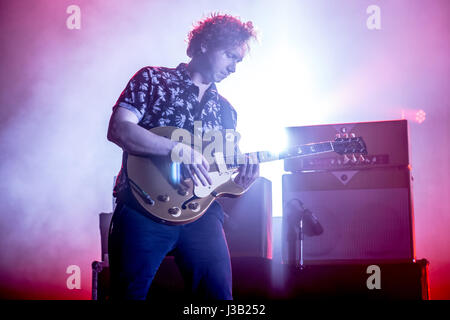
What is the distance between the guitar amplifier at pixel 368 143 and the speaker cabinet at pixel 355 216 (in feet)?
0.14

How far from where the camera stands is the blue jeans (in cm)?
150

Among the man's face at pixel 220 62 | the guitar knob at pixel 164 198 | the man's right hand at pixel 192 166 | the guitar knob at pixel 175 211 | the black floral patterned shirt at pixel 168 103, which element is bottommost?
the guitar knob at pixel 175 211

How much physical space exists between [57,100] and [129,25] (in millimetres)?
840

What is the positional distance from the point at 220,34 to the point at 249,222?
3.33 ft

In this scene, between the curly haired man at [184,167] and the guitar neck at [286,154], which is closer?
the curly haired man at [184,167]

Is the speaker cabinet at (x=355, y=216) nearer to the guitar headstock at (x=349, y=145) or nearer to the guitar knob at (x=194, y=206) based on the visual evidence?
the guitar headstock at (x=349, y=145)

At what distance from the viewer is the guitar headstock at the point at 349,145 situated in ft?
7.75

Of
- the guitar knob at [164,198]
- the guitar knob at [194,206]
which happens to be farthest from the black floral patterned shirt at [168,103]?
the guitar knob at [194,206]

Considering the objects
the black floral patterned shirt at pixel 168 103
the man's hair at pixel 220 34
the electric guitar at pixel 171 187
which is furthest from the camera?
the man's hair at pixel 220 34

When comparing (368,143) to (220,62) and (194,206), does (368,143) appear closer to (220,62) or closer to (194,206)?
(220,62)

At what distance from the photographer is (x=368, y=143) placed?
2.52m
